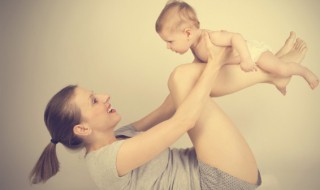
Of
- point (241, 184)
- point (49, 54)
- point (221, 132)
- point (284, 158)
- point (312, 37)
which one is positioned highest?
point (49, 54)

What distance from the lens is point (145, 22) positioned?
1.49 metres

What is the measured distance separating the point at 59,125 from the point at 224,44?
48cm

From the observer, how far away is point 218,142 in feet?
2.93

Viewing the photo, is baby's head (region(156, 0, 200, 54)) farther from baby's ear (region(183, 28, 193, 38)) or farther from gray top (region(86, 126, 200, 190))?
gray top (region(86, 126, 200, 190))

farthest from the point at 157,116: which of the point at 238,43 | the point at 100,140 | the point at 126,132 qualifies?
the point at 238,43

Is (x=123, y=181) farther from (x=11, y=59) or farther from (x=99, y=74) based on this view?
(x=11, y=59)

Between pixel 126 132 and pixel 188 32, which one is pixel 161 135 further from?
pixel 188 32

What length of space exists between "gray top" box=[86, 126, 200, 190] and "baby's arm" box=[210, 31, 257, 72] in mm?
288

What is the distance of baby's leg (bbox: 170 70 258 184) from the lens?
0.89 meters

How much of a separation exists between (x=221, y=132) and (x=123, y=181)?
0.27 m

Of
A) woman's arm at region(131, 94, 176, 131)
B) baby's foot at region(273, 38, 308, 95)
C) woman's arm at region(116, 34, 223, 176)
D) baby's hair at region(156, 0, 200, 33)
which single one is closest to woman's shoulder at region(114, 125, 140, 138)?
woman's arm at region(131, 94, 176, 131)

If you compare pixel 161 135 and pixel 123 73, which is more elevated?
pixel 123 73

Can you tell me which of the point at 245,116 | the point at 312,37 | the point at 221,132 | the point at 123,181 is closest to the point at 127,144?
the point at 123,181

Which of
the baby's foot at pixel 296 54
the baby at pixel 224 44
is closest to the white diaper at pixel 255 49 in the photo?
the baby at pixel 224 44
